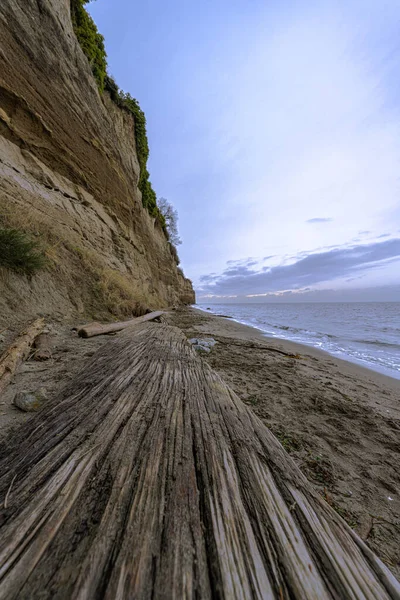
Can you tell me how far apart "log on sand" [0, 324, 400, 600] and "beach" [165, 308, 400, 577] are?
87 cm

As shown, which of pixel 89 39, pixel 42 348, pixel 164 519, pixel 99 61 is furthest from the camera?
pixel 99 61

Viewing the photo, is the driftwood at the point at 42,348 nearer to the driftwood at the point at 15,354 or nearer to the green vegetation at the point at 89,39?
the driftwood at the point at 15,354

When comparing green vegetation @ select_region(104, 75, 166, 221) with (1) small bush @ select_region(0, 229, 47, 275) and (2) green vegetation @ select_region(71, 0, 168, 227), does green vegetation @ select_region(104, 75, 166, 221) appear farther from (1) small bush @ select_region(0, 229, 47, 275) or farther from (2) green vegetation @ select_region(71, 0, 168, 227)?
(1) small bush @ select_region(0, 229, 47, 275)

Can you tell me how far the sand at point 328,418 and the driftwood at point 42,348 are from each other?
0.08 m

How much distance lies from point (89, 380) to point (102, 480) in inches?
40.5

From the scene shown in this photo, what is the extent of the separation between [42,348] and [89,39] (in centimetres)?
1438

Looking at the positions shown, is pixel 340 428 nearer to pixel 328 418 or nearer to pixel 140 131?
pixel 328 418

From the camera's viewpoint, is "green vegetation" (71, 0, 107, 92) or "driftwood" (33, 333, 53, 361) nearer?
"driftwood" (33, 333, 53, 361)

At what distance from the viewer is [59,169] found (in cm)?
877

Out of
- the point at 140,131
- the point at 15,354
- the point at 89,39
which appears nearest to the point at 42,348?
the point at 15,354

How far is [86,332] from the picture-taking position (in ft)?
12.1

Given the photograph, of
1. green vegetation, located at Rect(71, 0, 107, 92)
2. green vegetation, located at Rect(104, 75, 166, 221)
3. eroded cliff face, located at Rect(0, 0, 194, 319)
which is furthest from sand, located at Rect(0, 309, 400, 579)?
green vegetation, located at Rect(104, 75, 166, 221)

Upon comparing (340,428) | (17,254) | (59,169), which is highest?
(59,169)

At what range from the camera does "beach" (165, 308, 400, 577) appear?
1.42 metres
